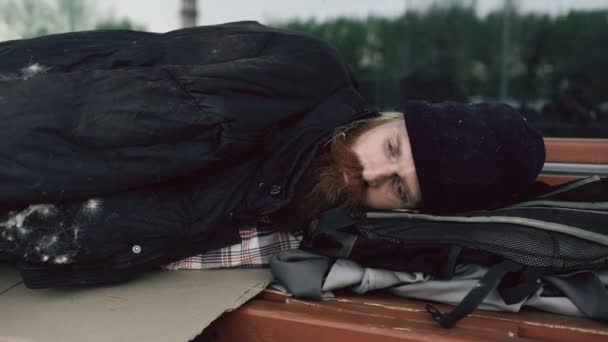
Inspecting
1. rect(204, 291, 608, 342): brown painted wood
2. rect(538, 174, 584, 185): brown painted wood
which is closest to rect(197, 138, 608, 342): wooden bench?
rect(204, 291, 608, 342): brown painted wood

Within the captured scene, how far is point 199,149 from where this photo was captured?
1.45 meters

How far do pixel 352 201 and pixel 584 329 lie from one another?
689mm

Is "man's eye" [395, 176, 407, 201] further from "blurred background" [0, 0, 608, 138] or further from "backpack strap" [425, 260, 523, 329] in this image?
"blurred background" [0, 0, 608, 138]

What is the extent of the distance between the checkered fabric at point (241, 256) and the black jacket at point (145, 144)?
1.5 inches

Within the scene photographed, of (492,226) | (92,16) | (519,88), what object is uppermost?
(92,16)

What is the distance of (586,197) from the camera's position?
155cm

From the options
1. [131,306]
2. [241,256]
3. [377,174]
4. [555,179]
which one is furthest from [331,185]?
[555,179]

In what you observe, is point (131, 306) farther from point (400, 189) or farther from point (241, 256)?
point (400, 189)

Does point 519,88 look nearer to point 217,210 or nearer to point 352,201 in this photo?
point 352,201

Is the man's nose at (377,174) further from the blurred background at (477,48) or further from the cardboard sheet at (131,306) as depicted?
the blurred background at (477,48)

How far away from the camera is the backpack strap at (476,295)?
3.88ft

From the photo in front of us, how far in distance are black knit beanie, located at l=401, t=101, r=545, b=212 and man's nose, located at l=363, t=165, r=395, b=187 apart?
0.30 feet

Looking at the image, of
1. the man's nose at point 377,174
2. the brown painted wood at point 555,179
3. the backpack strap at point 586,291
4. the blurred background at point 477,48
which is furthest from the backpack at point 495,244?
the blurred background at point 477,48

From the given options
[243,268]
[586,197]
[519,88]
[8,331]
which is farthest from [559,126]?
[8,331]
